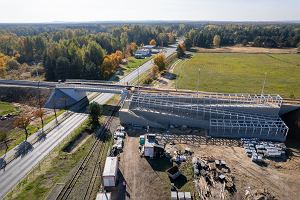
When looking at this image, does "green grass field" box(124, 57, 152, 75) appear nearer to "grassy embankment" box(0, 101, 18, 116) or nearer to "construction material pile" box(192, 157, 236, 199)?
"grassy embankment" box(0, 101, 18, 116)

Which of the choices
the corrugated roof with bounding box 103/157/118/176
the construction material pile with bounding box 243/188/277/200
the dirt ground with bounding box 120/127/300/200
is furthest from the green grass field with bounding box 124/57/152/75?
the construction material pile with bounding box 243/188/277/200

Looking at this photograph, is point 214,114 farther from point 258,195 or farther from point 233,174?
point 258,195

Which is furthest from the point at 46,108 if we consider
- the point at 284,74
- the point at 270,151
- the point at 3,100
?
the point at 284,74

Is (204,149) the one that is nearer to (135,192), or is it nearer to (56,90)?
(135,192)

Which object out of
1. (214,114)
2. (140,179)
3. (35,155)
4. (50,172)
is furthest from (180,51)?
(50,172)

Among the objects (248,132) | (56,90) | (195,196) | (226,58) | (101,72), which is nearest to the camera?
Result: (195,196)

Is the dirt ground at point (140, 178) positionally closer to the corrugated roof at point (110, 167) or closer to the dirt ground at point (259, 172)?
the corrugated roof at point (110, 167)

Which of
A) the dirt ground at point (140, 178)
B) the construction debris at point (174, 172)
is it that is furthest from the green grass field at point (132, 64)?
the construction debris at point (174, 172)
